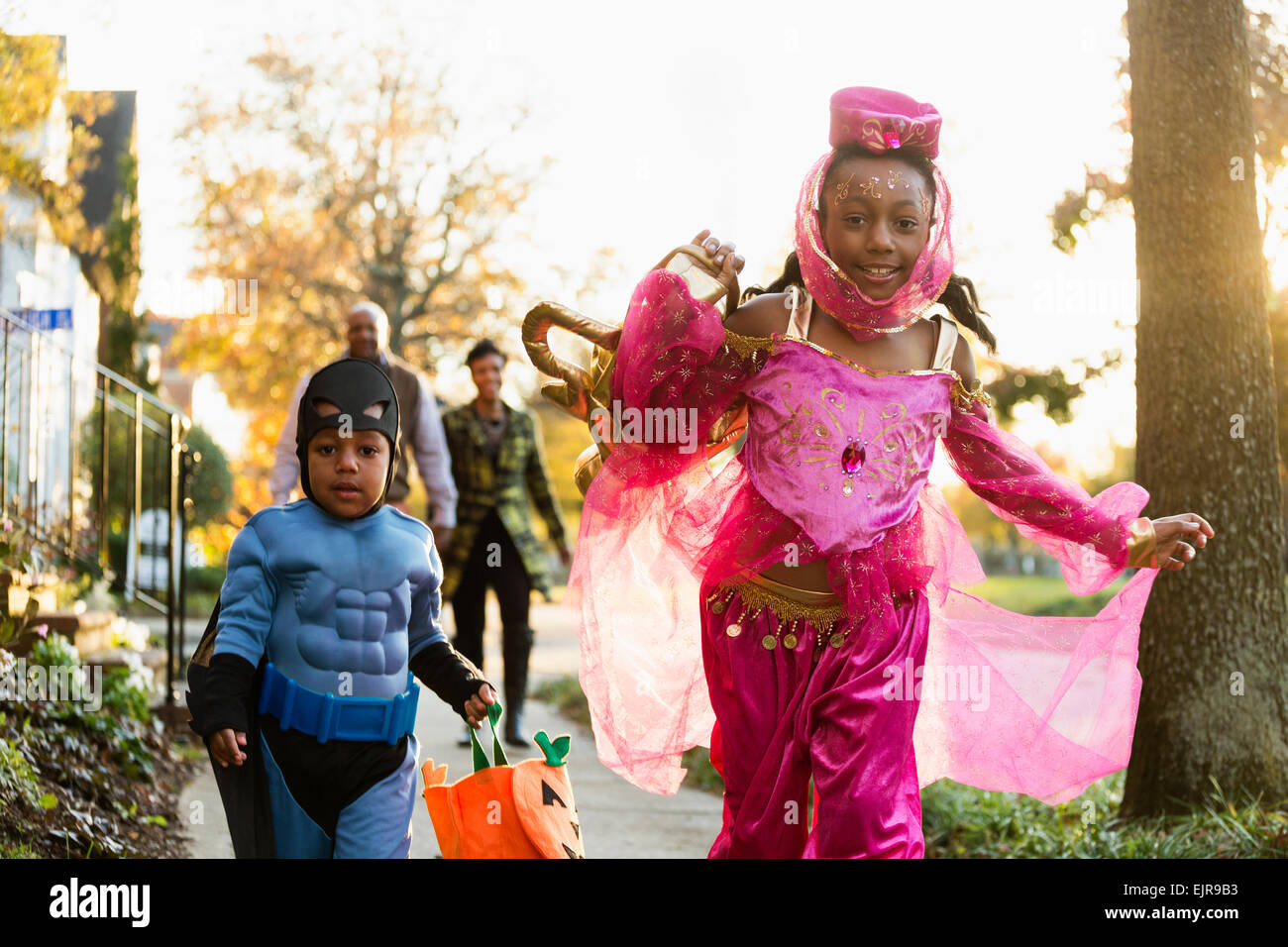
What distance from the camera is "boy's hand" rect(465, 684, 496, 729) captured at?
3063 mm

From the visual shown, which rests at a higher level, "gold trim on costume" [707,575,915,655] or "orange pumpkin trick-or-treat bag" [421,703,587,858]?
"gold trim on costume" [707,575,915,655]

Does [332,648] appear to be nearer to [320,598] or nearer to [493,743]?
[320,598]

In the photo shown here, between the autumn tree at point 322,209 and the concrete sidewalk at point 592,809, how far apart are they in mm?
15667

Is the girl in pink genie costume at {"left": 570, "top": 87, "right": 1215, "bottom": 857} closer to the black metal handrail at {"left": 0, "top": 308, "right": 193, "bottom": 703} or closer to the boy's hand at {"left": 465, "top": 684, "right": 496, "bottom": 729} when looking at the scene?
the boy's hand at {"left": 465, "top": 684, "right": 496, "bottom": 729}

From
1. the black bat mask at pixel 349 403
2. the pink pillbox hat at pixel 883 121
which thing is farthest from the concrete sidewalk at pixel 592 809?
the pink pillbox hat at pixel 883 121

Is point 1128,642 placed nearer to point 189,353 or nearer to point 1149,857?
point 1149,857

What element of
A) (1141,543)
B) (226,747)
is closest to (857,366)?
(1141,543)

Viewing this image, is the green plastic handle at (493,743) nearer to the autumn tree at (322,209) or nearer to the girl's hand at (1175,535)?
the girl's hand at (1175,535)

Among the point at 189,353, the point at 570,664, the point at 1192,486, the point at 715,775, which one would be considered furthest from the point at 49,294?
the point at 1192,486

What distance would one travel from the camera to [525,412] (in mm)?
7344

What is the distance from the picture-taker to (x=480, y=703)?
307cm

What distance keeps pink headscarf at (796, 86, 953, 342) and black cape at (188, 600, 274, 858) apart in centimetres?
176

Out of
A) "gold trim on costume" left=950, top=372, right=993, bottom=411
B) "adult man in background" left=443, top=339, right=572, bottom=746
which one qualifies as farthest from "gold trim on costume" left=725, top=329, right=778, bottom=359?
"adult man in background" left=443, top=339, right=572, bottom=746
